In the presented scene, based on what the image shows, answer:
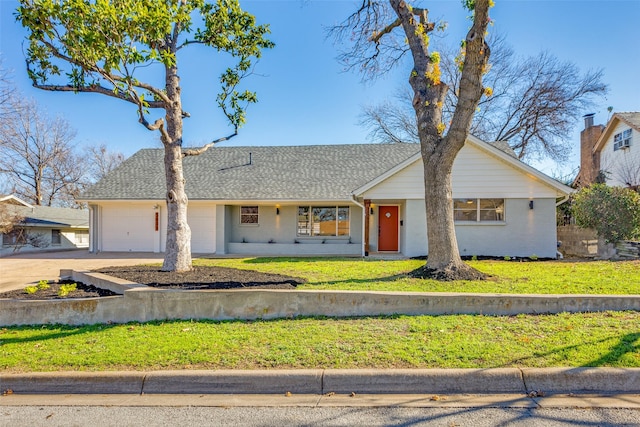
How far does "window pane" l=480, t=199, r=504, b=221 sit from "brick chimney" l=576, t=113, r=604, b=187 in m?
15.7

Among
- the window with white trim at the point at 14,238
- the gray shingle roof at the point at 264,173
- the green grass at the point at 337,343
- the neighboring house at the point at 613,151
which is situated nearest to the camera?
the green grass at the point at 337,343

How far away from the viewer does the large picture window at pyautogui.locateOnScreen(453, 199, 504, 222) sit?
1373 centimetres

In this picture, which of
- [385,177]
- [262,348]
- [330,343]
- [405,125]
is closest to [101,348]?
[262,348]

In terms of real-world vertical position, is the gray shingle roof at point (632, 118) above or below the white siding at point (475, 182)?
above

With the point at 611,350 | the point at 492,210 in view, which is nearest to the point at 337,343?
the point at 611,350

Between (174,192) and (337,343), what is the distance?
18.2 ft

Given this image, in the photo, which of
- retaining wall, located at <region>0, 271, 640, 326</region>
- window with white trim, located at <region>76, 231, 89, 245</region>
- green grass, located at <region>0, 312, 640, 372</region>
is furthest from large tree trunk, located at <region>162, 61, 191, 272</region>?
window with white trim, located at <region>76, 231, 89, 245</region>

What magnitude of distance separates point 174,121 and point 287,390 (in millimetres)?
7067

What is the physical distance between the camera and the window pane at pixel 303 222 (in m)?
16.7

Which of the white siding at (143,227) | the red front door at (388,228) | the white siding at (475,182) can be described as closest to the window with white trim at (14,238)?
the white siding at (143,227)

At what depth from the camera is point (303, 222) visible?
16.8 meters

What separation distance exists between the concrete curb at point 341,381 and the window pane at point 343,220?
12399 mm

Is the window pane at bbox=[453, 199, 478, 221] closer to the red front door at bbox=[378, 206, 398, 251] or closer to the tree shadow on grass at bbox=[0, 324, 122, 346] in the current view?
the red front door at bbox=[378, 206, 398, 251]

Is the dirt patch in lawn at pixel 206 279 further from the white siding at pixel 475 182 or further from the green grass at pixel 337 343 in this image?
the white siding at pixel 475 182
